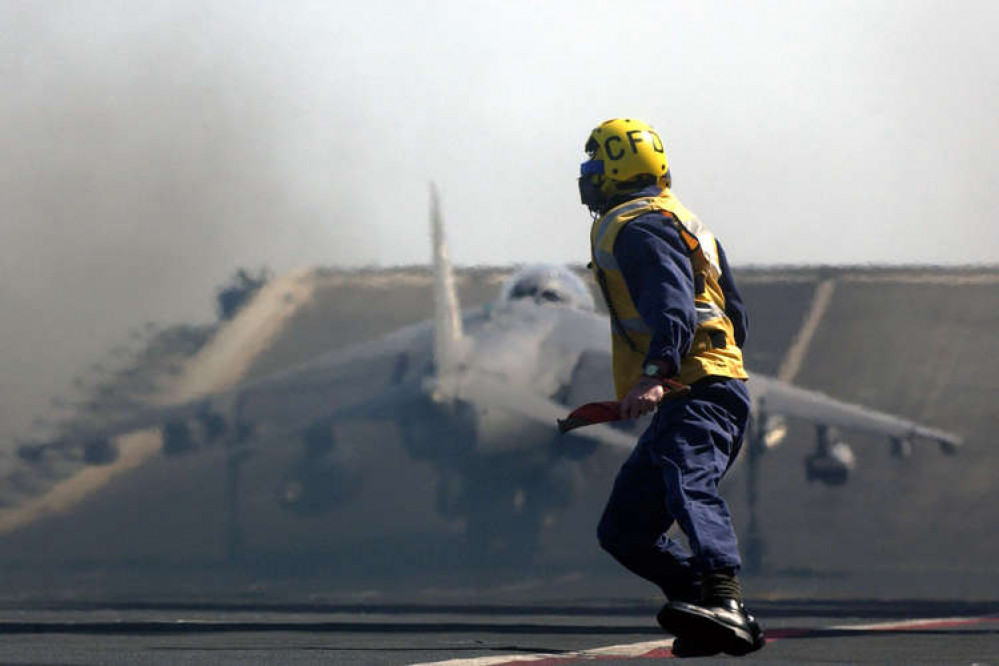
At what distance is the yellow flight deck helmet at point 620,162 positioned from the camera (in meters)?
7.35

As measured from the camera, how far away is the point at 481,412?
27406 mm

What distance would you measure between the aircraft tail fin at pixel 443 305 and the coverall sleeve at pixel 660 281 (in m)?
20.8

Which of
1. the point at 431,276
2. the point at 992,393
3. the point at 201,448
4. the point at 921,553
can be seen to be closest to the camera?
the point at 201,448

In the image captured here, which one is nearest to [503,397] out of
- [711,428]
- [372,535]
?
[372,535]

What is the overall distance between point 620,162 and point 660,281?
2.20 ft

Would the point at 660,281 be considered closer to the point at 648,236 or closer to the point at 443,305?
the point at 648,236

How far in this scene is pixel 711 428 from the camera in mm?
7070

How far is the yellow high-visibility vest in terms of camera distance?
7.09m

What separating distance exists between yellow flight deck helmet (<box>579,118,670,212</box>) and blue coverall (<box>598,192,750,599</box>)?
0.10 m

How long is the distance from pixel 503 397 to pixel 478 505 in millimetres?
1527

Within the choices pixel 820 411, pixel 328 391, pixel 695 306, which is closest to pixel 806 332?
pixel 820 411

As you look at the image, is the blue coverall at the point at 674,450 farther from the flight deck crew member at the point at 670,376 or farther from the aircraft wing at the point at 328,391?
the aircraft wing at the point at 328,391

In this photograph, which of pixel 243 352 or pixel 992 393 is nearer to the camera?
pixel 243 352

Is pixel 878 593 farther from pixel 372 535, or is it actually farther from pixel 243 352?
pixel 243 352
